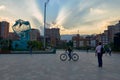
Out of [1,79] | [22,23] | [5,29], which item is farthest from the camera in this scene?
[5,29]

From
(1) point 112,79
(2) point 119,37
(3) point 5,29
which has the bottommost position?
(1) point 112,79

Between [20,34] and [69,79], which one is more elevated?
[20,34]

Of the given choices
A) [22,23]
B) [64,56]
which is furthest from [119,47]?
[64,56]

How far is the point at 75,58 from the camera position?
25.8 metres

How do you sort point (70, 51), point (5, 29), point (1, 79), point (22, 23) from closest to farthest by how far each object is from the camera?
point (1, 79) → point (70, 51) → point (22, 23) → point (5, 29)

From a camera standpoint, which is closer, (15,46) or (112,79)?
(112,79)

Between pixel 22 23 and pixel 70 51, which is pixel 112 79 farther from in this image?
pixel 22 23

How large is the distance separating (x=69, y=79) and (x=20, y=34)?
192 ft

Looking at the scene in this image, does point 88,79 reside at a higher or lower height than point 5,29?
lower

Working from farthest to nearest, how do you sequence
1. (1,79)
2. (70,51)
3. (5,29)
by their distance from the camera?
(5,29) < (70,51) < (1,79)

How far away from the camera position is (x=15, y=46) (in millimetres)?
69812

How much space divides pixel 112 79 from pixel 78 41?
180951mm

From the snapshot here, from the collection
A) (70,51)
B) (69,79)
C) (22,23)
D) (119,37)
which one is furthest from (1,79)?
(119,37)

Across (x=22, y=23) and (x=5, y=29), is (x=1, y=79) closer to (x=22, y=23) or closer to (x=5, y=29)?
(x=22, y=23)
